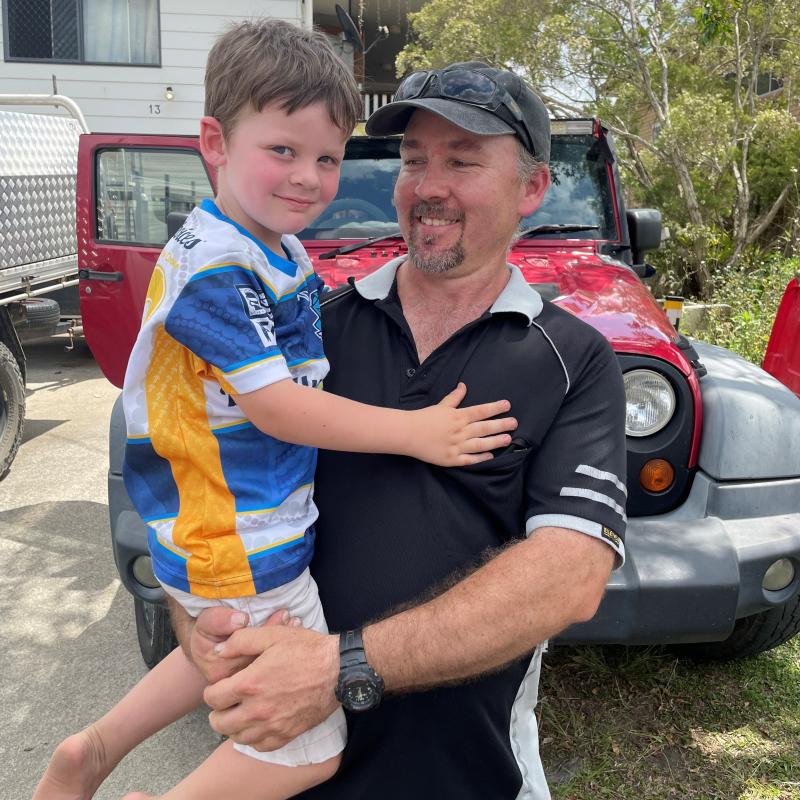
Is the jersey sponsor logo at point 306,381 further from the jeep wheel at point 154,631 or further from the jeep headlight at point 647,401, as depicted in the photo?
the jeep wheel at point 154,631

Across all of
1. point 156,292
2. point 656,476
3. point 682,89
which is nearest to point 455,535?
point 156,292

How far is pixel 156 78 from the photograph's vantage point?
10.8 metres

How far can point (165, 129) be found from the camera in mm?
10992

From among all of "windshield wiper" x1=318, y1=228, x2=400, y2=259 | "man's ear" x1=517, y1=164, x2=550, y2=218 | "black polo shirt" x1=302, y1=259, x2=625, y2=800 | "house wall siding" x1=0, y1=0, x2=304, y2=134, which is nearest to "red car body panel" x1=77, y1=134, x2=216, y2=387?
"windshield wiper" x1=318, y1=228, x2=400, y2=259

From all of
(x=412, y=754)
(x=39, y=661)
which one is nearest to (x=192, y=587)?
(x=412, y=754)

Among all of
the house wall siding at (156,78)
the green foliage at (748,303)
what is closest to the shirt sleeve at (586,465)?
the green foliage at (748,303)

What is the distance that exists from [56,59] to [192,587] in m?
11.3

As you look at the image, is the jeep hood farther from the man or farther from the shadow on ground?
the shadow on ground

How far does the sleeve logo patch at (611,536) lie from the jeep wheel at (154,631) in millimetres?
2017

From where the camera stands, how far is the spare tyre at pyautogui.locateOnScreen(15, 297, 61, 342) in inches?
245

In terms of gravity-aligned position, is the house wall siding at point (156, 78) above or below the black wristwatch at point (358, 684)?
above

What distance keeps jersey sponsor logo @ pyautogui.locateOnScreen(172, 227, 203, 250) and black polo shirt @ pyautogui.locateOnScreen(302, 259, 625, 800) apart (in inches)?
18.1

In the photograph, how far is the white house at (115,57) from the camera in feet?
35.6

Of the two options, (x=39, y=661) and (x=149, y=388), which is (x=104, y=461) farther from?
(x=149, y=388)
